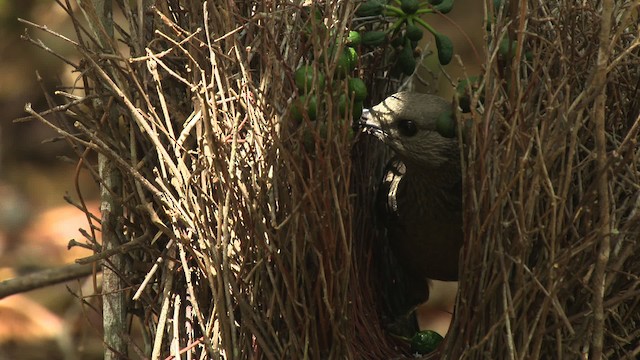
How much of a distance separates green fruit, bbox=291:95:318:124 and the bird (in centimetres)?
21

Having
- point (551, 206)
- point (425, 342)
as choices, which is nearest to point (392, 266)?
point (425, 342)

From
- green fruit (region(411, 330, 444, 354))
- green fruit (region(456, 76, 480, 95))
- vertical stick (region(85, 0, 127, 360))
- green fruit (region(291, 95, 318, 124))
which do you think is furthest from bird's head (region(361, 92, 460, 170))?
vertical stick (region(85, 0, 127, 360))

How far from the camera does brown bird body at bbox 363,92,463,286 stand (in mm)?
1888

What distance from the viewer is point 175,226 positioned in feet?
5.73

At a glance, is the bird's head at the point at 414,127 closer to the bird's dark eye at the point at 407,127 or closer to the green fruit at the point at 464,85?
the bird's dark eye at the point at 407,127

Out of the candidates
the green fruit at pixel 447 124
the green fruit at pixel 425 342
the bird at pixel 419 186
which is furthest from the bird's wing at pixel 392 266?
the green fruit at pixel 447 124

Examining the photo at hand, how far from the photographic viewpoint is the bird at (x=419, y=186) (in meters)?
1.89

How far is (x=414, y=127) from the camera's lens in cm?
189

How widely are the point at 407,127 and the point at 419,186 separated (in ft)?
0.50

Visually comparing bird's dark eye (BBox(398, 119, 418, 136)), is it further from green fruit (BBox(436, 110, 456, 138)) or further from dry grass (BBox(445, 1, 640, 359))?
dry grass (BBox(445, 1, 640, 359))

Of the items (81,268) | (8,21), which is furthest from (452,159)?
(8,21)

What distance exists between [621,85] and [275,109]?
599 mm

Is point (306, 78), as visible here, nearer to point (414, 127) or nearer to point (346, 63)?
point (346, 63)

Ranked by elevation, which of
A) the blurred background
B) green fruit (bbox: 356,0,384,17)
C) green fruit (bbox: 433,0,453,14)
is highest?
green fruit (bbox: 356,0,384,17)
